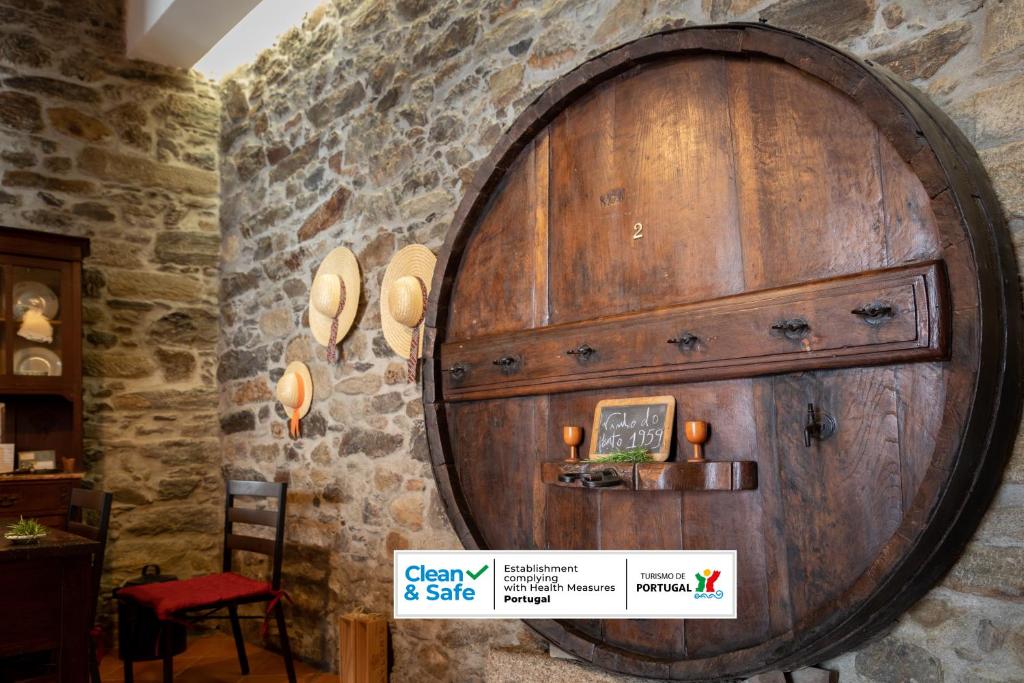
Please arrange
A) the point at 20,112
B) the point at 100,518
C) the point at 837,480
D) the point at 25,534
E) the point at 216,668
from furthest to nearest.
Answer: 1. the point at 20,112
2. the point at 216,668
3. the point at 100,518
4. the point at 25,534
5. the point at 837,480

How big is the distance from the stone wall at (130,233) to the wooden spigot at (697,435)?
334 centimetres

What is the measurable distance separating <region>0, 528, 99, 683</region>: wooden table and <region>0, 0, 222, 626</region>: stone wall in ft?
6.75

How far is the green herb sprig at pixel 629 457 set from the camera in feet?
6.60

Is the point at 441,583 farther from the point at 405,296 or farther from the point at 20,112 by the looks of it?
the point at 20,112

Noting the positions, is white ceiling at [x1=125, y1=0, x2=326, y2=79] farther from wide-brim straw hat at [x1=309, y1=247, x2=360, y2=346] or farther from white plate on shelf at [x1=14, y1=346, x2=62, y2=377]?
white plate on shelf at [x1=14, y1=346, x2=62, y2=377]

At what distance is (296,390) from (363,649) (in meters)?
1.23

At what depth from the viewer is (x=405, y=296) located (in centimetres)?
309

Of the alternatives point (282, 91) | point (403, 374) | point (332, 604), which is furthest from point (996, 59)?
point (282, 91)

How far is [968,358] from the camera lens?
1.55 m

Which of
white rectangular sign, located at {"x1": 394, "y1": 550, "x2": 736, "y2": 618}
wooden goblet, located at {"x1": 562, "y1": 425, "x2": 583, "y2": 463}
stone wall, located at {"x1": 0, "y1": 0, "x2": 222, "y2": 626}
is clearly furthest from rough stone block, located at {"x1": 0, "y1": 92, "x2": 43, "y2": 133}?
wooden goblet, located at {"x1": 562, "y1": 425, "x2": 583, "y2": 463}

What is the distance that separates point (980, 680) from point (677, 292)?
1.04 meters

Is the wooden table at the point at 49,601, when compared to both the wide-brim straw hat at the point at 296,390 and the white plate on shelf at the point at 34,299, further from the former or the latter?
the white plate on shelf at the point at 34,299

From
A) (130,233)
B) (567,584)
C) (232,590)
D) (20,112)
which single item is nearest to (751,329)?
(567,584)

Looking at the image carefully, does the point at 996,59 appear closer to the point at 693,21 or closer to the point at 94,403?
the point at 693,21
